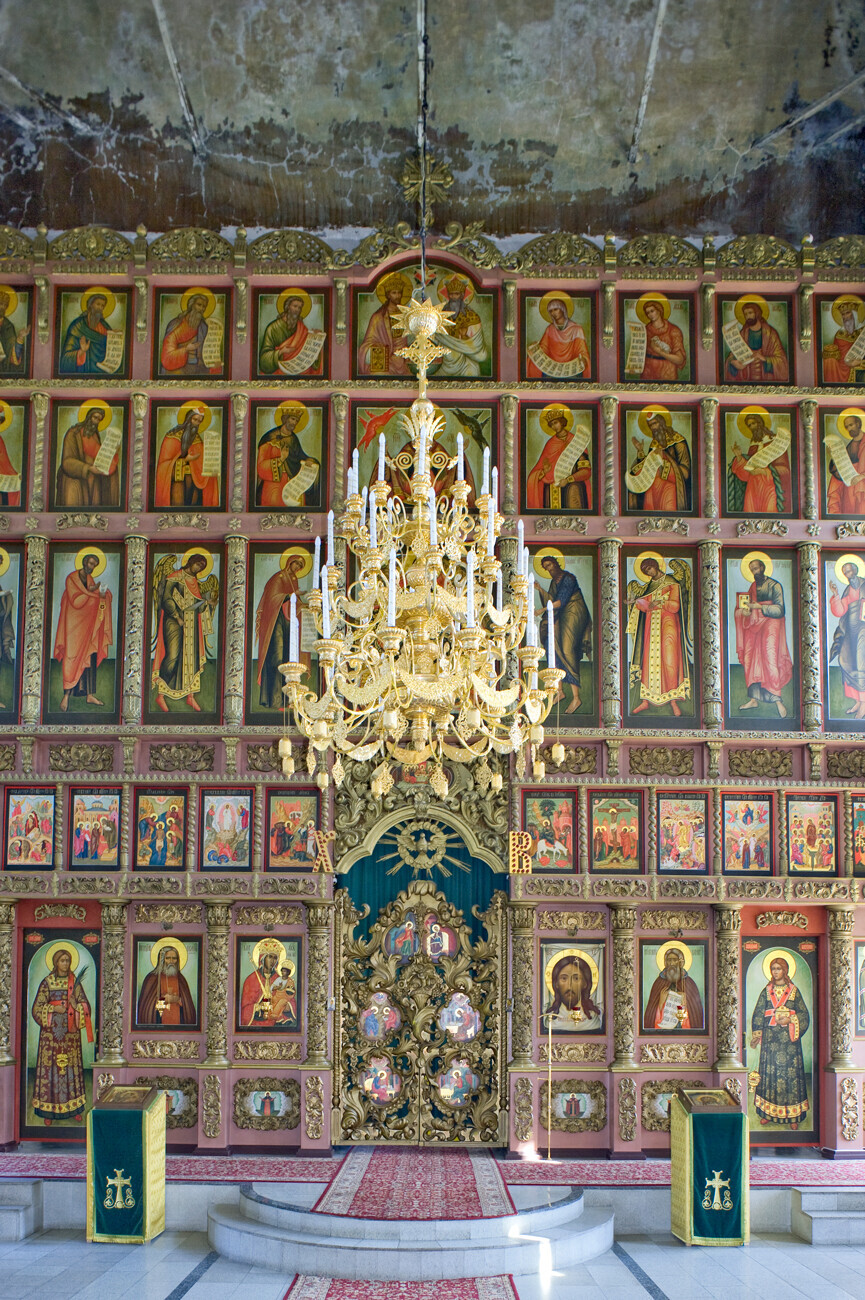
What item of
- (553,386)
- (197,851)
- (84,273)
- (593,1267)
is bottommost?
(593,1267)

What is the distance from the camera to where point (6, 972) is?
39.1 feet

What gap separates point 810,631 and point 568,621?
2.39 metres

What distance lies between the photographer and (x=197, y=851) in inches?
475

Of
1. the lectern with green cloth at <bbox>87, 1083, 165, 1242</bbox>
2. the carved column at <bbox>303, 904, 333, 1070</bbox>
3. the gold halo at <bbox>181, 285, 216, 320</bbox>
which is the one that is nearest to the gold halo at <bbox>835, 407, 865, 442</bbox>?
the gold halo at <bbox>181, 285, 216, 320</bbox>

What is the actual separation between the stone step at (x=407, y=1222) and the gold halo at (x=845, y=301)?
8910mm

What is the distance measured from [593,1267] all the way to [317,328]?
9.05 metres

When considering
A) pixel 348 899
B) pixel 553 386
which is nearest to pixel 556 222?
pixel 553 386

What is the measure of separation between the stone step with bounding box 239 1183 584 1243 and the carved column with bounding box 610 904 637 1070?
5.86 ft

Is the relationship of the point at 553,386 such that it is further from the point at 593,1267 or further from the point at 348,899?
the point at 593,1267

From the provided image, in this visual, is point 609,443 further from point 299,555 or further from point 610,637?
point 299,555

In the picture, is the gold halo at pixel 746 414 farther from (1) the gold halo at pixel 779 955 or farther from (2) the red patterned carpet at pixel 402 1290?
(2) the red patterned carpet at pixel 402 1290

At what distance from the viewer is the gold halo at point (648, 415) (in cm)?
1274

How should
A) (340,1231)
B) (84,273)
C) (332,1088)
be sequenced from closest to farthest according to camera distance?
1. (340,1231)
2. (332,1088)
3. (84,273)

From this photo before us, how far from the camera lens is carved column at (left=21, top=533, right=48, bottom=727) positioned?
12.2m
